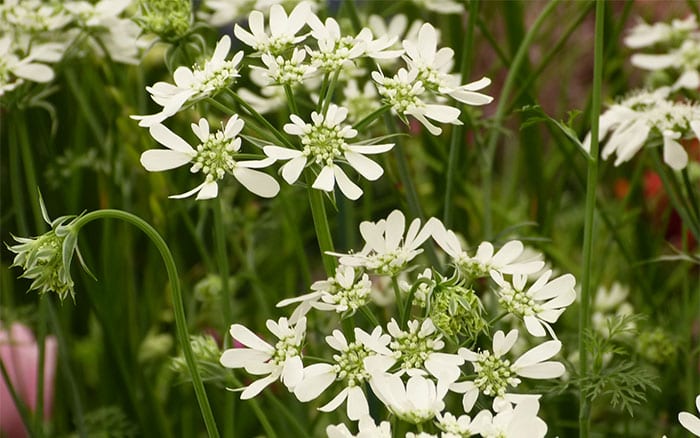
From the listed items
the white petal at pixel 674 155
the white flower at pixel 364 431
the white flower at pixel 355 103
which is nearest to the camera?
the white flower at pixel 364 431

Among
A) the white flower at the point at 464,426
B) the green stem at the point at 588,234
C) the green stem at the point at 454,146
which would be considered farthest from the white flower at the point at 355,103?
the white flower at the point at 464,426

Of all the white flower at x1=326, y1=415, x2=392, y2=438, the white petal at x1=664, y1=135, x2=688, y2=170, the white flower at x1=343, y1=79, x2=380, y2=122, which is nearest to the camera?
the white flower at x1=326, y1=415, x2=392, y2=438

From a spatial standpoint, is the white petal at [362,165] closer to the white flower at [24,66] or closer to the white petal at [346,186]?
the white petal at [346,186]

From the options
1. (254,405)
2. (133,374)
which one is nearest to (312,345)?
(133,374)

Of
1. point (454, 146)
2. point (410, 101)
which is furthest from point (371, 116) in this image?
point (454, 146)

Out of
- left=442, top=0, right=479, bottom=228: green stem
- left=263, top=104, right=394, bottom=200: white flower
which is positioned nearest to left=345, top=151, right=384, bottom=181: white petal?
left=263, top=104, right=394, bottom=200: white flower

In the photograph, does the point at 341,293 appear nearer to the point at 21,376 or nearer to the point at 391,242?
the point at 391,242

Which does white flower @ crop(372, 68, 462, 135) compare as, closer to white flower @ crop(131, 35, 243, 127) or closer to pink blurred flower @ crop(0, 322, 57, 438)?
white flower @ crop(131, 35, 243, 127)

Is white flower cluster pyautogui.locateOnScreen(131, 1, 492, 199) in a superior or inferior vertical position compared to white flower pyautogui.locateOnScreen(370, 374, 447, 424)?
superior
